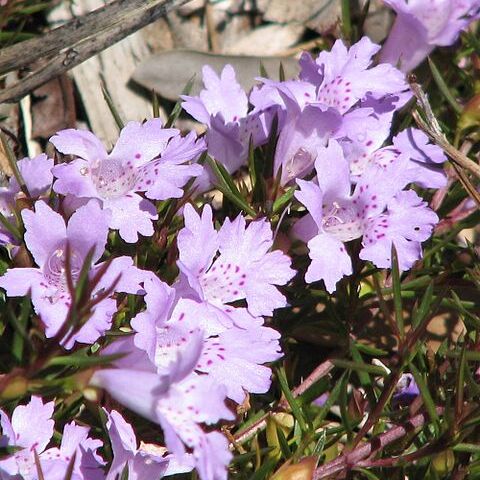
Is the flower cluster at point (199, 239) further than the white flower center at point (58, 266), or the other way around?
the white flower center at point (58, 266)

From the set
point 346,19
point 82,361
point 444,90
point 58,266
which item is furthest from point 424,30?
point 82,361

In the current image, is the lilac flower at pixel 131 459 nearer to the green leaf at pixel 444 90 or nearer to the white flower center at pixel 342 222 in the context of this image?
the white flower center at pixel 342 222

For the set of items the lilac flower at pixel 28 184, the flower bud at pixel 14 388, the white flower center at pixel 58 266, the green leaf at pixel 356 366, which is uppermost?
the lilac flower at pixel 28 184

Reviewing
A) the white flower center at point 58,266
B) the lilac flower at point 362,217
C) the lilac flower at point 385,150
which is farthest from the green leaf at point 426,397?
the white flower center at point 58,266

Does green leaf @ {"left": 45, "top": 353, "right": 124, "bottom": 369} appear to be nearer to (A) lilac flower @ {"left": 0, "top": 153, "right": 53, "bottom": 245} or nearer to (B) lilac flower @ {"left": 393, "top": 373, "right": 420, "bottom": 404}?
(A) lilac flower @ {"left": 0, "top": 153, "right": 53, "bottom": 245}

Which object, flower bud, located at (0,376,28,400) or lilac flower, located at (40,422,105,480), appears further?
lilac flower, located at (40,422,105,480)

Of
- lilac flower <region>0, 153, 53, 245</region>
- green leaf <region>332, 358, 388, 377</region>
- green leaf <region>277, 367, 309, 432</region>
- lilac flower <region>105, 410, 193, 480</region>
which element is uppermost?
lilac flower <region>0, 153, 53, 245</region>

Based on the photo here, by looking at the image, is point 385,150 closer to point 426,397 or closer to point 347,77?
point 347,77

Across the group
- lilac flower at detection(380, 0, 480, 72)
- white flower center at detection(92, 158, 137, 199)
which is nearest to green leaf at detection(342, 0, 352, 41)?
lilac flower at detection(380, 0, 480, 72)
